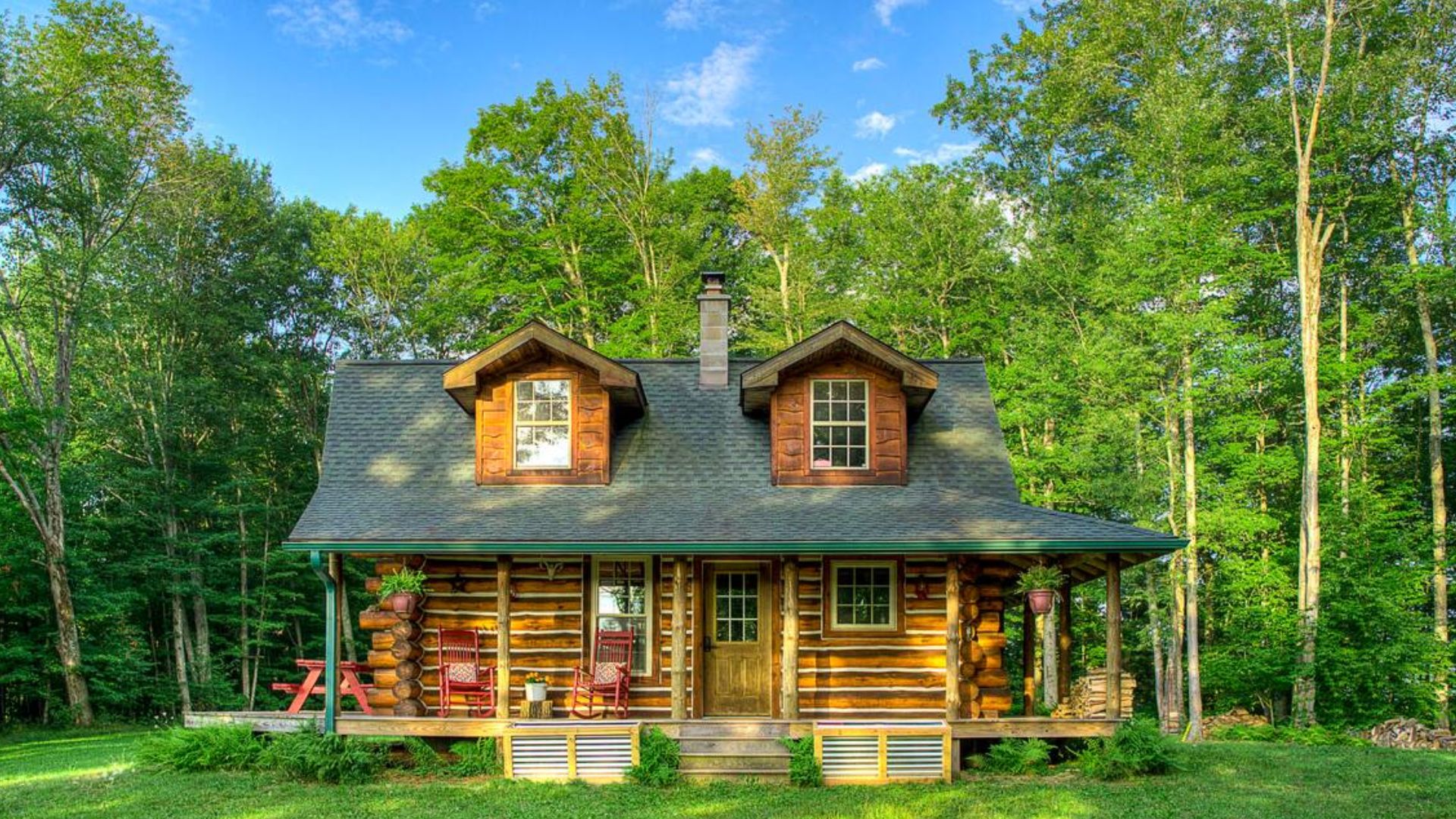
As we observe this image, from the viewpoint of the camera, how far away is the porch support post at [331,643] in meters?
12.5

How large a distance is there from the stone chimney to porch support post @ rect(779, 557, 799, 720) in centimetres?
467

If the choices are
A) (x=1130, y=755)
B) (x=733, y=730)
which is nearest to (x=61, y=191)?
(x=733, y=730)

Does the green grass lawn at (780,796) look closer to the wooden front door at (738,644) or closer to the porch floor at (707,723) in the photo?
the porch floor at (707,723)

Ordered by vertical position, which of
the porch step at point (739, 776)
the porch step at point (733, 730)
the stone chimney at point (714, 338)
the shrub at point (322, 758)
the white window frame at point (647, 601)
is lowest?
the porch step at point (739, 776)

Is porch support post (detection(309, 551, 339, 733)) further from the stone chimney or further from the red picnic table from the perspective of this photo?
the stone chimney

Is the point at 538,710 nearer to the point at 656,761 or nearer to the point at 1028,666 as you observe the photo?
the point at 656,761

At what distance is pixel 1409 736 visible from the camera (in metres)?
17.1

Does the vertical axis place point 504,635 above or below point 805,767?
above

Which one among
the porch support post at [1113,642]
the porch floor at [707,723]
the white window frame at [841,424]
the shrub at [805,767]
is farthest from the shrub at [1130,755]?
the white window frame at [841,424]

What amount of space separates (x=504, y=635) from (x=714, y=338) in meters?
6.01

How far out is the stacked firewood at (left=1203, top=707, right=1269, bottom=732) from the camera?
2011 cm

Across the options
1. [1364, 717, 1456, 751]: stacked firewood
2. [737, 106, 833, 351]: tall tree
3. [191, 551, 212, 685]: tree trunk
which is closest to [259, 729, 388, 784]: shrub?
[1364, 717, 1456, 751]: stacked firewood

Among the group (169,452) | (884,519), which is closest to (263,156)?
(169,452)

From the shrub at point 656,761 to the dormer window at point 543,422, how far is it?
4381mm
